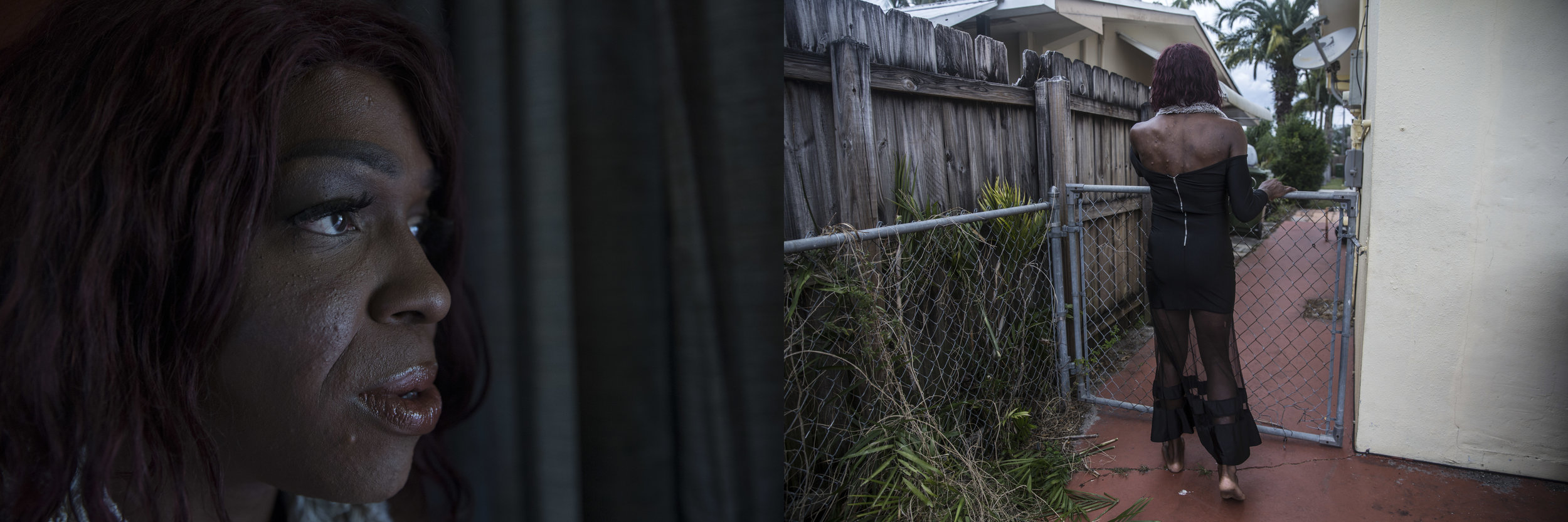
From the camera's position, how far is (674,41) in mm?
923

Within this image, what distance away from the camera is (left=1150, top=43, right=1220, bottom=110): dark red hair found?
2.46 meters

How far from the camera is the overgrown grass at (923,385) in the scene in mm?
1913

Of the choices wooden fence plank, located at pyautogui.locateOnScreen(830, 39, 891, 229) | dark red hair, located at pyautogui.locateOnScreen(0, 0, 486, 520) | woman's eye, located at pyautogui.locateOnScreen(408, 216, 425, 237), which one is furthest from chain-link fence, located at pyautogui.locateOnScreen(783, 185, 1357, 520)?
dark red hair, located at pyautogui.locateOnScreen(0, 0, 486, 520)

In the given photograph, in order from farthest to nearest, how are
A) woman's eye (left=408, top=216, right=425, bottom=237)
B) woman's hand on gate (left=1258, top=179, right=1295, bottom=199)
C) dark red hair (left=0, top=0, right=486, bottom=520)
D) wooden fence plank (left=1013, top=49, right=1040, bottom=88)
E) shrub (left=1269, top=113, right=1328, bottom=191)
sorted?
shrub (left=1269, top=113, right=1328, bottom=191), wooden fence plank (left=1013, top=49, right=1040, bottom=88), woman's hand on gate (left=1258, top=179, right=1295, bottom=199), woman's eye (left=408, top=216, right=425, bottom=237), dark red hair (left=0, top=0, right=486, bottom=520)

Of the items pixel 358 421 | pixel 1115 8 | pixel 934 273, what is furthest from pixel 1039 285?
pixel 1115 8

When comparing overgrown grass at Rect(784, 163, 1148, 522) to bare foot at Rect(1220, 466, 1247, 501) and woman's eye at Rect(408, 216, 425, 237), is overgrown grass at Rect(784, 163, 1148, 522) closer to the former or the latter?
bare foot at Rect(1220, 466, 1247, 501)

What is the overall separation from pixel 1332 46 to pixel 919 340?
16.1ft

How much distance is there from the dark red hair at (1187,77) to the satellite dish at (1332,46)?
2.94 m

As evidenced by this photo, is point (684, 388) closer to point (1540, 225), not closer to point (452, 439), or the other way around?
point (452, 439)

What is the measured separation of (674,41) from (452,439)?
633mm

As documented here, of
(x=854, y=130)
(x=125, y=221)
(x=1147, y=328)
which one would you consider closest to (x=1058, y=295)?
(x=854, y=130)

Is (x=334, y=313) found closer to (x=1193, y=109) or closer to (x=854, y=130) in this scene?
(x=854, y=130)

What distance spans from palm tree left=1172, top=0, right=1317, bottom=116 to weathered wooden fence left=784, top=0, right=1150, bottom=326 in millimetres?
29564

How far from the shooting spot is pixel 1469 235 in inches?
97.0
